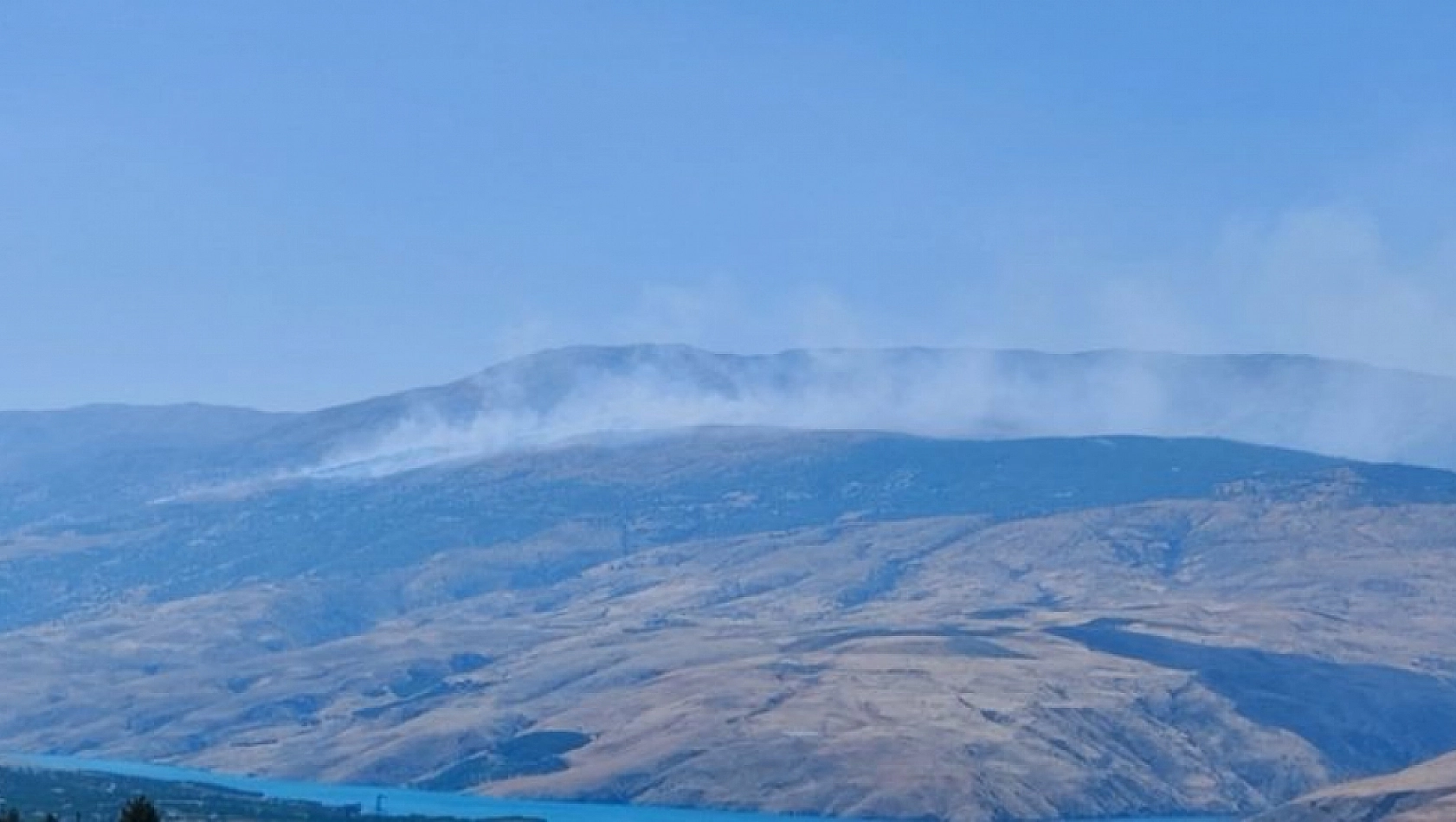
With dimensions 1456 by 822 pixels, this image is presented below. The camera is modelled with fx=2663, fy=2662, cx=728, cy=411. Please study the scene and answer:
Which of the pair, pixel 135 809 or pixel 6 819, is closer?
pixel 135 809

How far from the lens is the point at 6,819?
106625 mm

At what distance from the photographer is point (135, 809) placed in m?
89.3

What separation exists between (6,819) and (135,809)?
19763 mm
